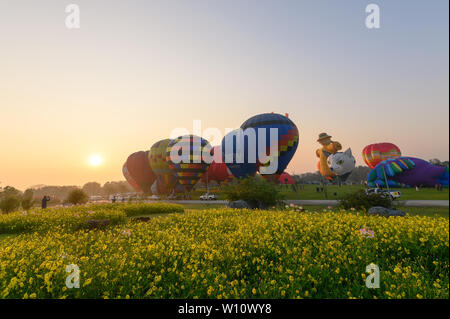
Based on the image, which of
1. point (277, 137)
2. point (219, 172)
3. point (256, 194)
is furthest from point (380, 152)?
point (256, 194)

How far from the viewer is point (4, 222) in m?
11.4

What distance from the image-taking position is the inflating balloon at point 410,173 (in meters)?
39.8

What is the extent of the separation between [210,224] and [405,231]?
261 inches

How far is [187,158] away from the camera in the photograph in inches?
1673

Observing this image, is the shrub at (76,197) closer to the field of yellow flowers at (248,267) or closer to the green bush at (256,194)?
the green bush at (256,194)

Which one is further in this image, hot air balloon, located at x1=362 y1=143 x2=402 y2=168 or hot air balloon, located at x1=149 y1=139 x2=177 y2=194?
hot air balloon, located at x1=362 y1=143 x2=402 y2=168

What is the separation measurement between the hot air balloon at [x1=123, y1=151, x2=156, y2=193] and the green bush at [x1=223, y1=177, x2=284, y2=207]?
39.9 metres

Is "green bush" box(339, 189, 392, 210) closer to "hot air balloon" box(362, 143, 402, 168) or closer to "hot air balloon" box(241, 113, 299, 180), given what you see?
"hot air balloon" box(241, 113, 299, 180)

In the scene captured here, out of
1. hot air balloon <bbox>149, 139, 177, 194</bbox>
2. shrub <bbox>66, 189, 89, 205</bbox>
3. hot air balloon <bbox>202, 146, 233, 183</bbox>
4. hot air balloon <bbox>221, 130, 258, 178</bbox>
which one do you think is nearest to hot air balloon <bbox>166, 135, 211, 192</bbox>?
hot air balloon <bbox>149, 139, 177, 194</bbox>

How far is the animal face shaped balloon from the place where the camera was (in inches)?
2165

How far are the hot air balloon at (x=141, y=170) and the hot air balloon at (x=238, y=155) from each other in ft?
71.3
